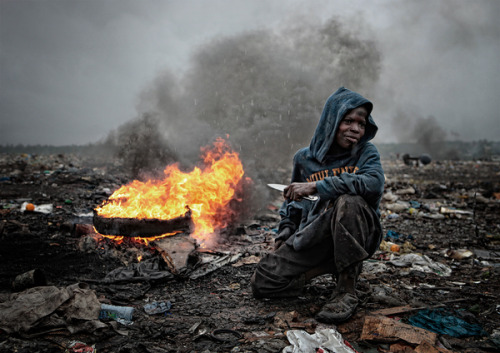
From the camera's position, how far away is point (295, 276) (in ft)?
9.12

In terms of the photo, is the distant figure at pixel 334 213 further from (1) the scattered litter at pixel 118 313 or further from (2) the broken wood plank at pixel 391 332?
(1) the scattered litter at pixel 118 313

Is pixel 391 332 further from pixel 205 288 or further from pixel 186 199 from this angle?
pixel 186 199

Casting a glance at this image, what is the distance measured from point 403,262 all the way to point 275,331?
2.77 meters

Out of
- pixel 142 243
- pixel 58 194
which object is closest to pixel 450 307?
pixel 142 243

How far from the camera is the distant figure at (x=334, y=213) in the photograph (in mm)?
2373

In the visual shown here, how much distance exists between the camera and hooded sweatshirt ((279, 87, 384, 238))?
2.41 meters

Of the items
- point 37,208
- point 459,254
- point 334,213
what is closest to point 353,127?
point 334,213

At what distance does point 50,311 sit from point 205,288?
1.57 metres

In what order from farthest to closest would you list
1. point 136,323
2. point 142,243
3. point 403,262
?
point 142,243 < point 403,262 < point 136,323

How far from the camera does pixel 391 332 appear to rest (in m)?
2.08

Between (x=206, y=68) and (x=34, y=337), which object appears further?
(x=206, y=68)

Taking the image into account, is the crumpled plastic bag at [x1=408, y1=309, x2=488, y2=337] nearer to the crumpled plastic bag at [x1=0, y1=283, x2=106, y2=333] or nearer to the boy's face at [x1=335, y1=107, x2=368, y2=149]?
the boy's face at [x1=335, y1=107, x2=368, y2=149]

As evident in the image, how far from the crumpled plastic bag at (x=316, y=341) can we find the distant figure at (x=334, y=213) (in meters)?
0.24

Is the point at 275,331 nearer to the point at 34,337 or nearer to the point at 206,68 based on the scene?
the point at 34,337
